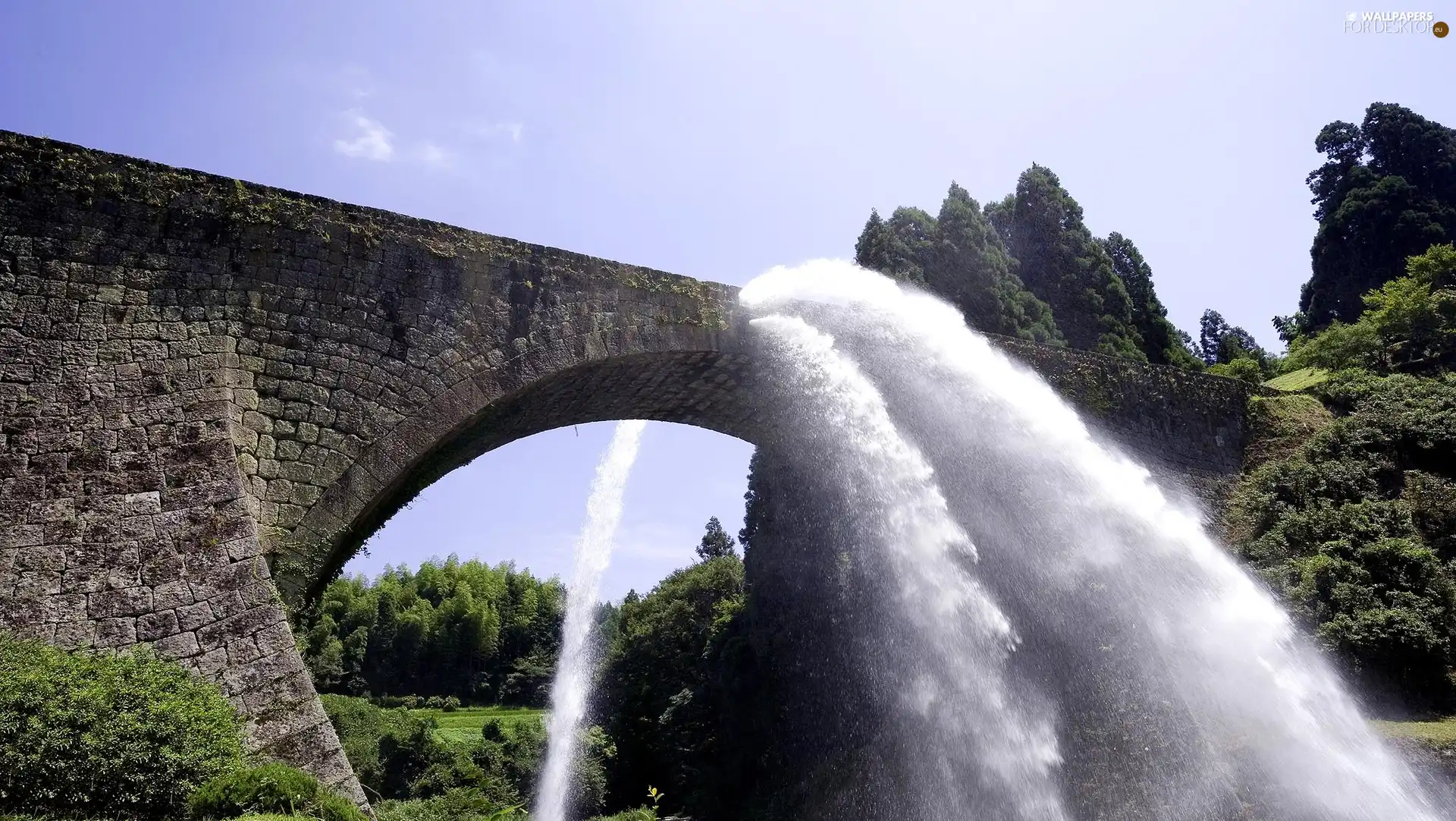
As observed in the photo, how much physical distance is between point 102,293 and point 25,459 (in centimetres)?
173

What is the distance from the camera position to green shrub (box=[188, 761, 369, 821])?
18.2ft

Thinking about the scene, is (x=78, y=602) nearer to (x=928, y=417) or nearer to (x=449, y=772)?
(x=928, y=417)

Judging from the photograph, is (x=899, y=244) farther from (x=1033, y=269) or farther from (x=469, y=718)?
(x=469, y=718)

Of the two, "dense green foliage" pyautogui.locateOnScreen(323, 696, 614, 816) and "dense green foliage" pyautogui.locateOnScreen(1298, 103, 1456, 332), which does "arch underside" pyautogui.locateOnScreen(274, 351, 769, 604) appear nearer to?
"dense green foliage" pyautogui.locateOnScreen(323, 696, 614, 816)

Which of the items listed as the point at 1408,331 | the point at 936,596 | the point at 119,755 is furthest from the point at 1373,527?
the point at 119,755

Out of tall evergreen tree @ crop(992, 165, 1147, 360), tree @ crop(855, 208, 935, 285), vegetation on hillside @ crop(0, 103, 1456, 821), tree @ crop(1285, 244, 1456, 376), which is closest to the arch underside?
vegetation on hillside @ crop(0, 103, 1456, 821)

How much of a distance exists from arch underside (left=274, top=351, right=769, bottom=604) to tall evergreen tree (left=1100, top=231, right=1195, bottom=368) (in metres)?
24.3

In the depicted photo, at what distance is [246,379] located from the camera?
28.0ft

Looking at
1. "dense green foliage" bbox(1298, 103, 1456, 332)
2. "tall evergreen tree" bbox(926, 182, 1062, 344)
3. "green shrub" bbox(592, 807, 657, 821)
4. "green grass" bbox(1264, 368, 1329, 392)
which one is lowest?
"green shrub" bbox(592, 807, 657, 821)

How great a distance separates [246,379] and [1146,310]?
111ft

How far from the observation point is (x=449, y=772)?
26.1m

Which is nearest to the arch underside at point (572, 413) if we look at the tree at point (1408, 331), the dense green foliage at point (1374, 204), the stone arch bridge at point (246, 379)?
the stone arch bridge at point (246, 379)

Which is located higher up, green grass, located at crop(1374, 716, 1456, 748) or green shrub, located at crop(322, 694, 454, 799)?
green grass, located at crop(1374, 716, 1456, 748)

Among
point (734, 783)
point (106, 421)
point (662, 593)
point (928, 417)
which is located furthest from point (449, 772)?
point (106, 421)
